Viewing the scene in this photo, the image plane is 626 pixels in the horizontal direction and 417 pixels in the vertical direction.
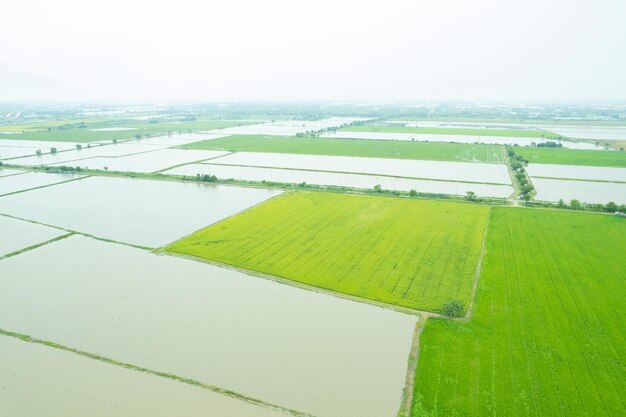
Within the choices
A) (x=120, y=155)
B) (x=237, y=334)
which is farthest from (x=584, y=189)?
(x=120, y=155)

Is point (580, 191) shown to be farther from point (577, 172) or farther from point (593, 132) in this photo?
point (593, 132)

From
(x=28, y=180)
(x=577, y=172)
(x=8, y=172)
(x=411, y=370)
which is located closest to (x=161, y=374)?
(x=411, y=370)

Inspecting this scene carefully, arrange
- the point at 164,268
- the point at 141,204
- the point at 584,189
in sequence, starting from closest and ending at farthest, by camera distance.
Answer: the point at 164,268 < the point at 141,204 < the point at 584,189

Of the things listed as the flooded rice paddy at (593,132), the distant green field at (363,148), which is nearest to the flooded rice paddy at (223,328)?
the distant green field at (363,148)

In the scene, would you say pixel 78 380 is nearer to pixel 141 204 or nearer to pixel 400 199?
pixel 141 204

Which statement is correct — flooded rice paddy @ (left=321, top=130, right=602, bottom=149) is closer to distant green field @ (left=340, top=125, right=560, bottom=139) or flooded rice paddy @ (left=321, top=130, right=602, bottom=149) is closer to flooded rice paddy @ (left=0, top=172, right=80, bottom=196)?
distant green field @ (left=340, top=125, right=560, bottom=139)

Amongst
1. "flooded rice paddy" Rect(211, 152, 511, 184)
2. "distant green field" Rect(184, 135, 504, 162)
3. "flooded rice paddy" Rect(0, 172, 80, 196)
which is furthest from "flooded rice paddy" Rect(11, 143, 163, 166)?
"flooded rice paddy" Rect(211, 152, 511, 184)
